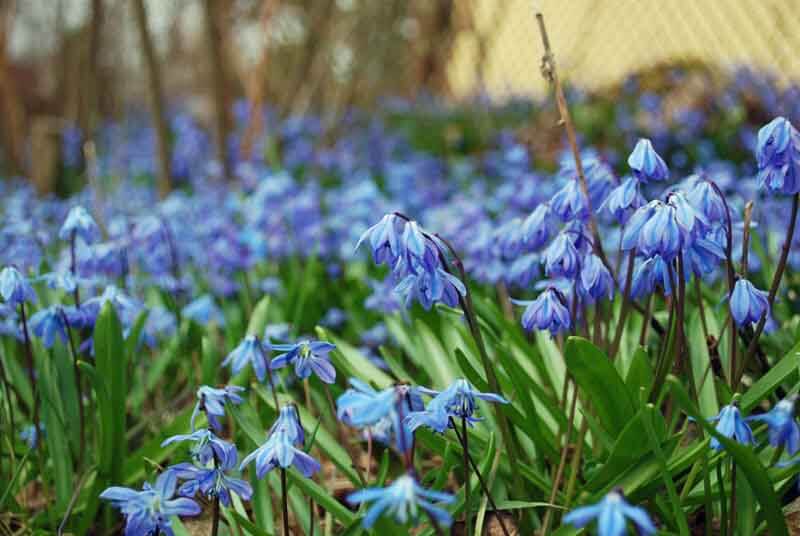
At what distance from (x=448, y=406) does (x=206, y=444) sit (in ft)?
1.47

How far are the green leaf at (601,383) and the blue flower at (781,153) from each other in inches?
18.2

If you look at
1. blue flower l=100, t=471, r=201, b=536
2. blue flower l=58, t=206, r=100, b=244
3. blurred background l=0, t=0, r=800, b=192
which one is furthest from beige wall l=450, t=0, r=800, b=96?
blue flower l=100, t=471, r=201, b=536

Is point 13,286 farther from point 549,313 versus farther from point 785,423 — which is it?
point 785,423

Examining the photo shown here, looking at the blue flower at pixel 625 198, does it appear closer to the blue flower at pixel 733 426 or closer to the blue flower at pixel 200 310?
the blue flower at pixel 733 426

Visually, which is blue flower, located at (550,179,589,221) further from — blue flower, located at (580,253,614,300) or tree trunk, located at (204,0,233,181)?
tree trunk, located at (204,0,233,181)

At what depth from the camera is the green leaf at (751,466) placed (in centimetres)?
141

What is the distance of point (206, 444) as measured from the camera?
1.58 meters

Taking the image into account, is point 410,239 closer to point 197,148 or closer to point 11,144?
point 197,148

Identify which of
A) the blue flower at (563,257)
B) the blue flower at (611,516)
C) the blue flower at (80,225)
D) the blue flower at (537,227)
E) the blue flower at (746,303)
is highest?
the blue flower at (80,225)

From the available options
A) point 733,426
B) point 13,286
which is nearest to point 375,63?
point 13,286

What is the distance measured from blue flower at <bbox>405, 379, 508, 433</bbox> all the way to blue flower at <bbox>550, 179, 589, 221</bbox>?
24.1 inches

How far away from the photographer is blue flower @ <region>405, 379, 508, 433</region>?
1.49 m

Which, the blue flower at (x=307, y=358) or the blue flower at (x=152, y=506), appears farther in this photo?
the blue flower at (x=307, y=358)

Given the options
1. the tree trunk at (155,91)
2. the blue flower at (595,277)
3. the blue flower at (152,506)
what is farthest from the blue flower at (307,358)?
the tree trunk at (155,91)
